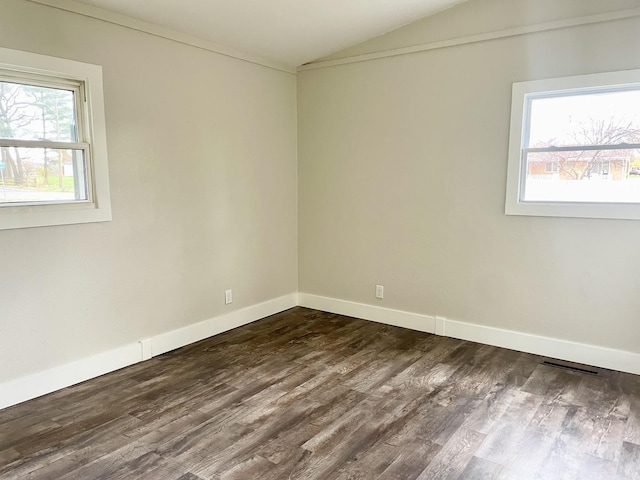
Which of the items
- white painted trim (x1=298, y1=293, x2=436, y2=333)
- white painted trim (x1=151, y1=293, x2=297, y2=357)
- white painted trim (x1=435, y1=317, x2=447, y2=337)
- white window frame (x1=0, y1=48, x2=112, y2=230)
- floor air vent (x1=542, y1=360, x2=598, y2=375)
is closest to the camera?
white window frame (x1=0, y1=48, x2=112, y2=230)

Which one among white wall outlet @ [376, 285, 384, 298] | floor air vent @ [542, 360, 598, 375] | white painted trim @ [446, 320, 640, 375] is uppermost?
white wall outlet @ [376, 285, 384, 298]

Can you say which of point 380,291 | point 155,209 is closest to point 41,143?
point 155,209

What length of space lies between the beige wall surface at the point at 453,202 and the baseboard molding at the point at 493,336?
62 mm

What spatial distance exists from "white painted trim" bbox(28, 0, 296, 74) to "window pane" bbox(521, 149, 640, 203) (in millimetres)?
2618

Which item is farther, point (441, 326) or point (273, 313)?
point (273, 313)

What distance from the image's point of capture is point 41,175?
294 centimetres

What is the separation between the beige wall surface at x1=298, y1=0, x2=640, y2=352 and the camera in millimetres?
3334

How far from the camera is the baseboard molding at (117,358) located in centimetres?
286

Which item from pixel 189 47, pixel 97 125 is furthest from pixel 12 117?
pixel 189 47

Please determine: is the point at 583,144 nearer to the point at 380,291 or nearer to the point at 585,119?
the point at 585,119

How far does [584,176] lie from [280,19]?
264cm

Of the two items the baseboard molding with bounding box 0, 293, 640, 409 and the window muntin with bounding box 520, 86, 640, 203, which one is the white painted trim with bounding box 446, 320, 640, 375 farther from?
the window muntin with bounding box 520, 86, 640, 203

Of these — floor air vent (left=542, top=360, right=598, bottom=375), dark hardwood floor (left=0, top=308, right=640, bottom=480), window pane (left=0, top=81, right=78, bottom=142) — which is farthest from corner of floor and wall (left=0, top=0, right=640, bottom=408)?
dark hardwood floor (left=0, top=308, right=640, bottom=480)

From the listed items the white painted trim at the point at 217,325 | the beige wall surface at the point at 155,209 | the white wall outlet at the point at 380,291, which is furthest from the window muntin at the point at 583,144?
the white painted trim at the point at 217,325
